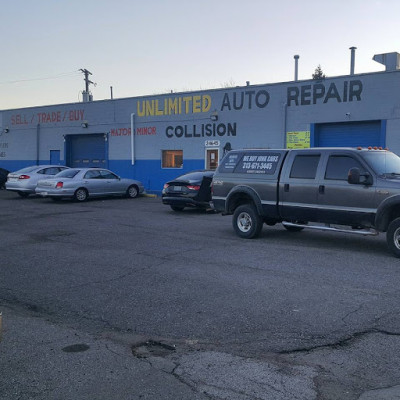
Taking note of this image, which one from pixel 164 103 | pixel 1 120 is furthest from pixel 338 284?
pixel 1 120

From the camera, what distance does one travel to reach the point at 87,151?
31141mm

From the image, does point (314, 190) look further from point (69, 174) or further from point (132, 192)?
point (132, 192)

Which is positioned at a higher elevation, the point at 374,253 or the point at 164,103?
the point at 164,103

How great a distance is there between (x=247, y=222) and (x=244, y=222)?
0.08 m

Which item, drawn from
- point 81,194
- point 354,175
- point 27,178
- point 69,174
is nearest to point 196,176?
point 81,194

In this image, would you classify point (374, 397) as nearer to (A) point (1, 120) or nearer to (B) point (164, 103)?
(B) point (164, 103)

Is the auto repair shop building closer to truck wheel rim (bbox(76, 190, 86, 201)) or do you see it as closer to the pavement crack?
truck wheel rim (bbox(76, 190, 86, 201))

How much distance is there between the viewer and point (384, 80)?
19.3 m

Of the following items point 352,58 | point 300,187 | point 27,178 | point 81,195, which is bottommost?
point 81,195

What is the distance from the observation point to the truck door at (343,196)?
9836 mm

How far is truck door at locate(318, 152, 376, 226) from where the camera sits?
9.84 meters

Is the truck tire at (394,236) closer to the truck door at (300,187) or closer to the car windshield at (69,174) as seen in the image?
the truck door at (300,187)

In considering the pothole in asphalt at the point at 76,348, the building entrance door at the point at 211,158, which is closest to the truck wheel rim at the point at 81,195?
the building entrance door at the point at 211,158

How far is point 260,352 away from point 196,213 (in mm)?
12520
